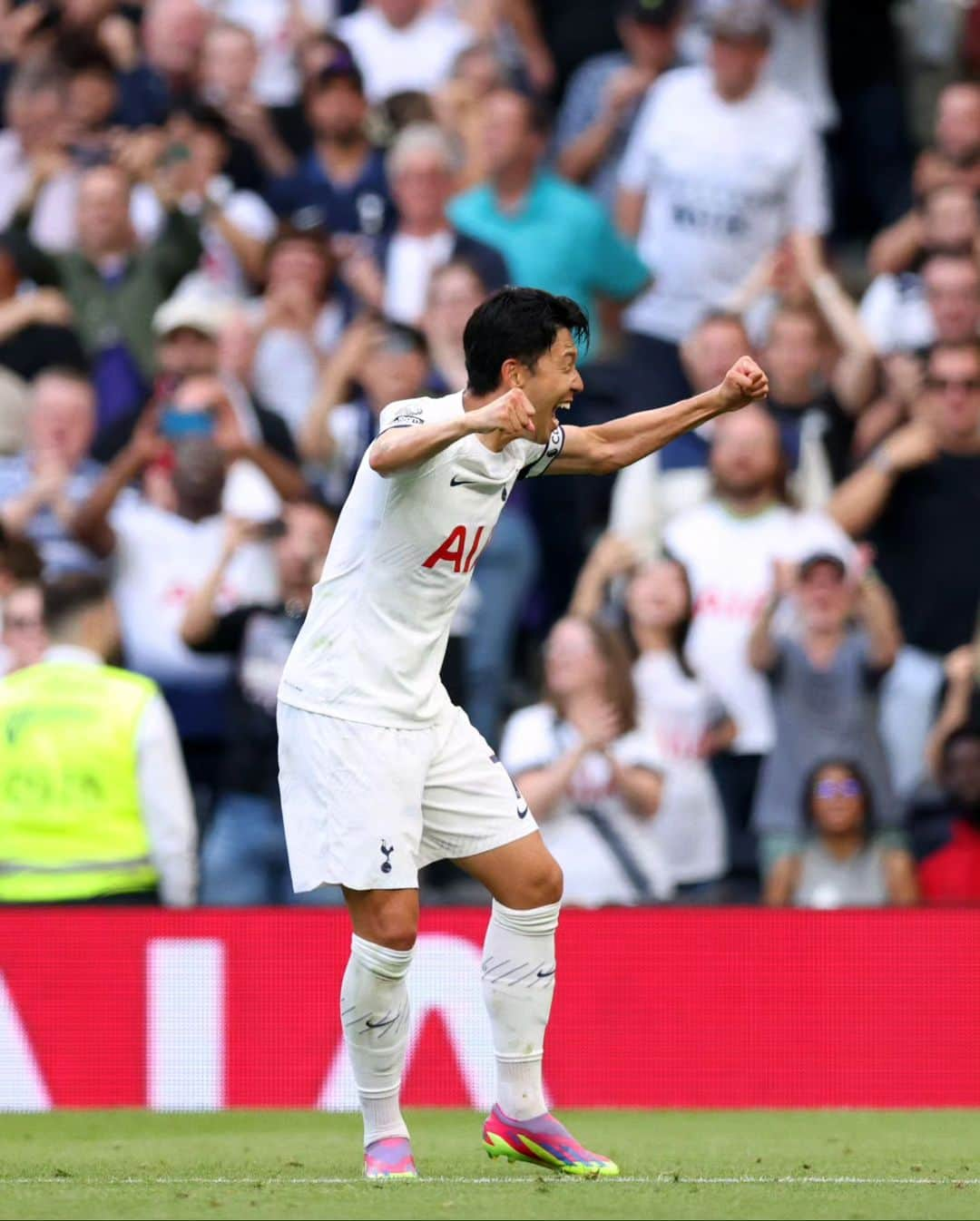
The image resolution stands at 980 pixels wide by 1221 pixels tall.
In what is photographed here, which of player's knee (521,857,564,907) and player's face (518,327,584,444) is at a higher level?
player's face (518,327,584,444)

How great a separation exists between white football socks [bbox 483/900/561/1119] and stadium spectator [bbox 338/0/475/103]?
26.2ft

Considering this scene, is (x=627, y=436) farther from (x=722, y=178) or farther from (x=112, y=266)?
(x=112, y=266)

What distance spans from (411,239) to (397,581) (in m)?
6.49

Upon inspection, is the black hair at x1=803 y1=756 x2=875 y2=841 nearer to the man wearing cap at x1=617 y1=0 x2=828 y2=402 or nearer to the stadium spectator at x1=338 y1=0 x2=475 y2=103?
the man wearing cap at x1=617 y1=0 x2=828 y2=402

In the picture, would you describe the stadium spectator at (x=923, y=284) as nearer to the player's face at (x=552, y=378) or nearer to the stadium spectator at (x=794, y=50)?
the stadium spectator at (x=794, y=50)

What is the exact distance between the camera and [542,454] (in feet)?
21.1

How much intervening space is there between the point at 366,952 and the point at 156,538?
199 inches

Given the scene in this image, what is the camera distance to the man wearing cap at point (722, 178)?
40.7ft

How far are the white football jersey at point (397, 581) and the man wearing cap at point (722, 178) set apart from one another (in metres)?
6.28

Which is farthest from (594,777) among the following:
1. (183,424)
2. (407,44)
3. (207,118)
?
(407,44)

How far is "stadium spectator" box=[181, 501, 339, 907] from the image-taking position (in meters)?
10.1

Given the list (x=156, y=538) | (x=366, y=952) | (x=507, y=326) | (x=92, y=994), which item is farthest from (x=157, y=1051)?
(x=507, y=326)

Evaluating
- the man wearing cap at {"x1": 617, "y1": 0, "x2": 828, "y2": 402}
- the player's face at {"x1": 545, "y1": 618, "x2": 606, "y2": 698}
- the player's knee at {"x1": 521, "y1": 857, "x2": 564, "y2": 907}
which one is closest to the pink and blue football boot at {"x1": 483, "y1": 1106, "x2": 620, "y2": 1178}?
the player's knee at {"x1": 521, "y1": 857, "x2": 564, "y2": 907}

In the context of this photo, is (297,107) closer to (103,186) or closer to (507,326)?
(103,186)
